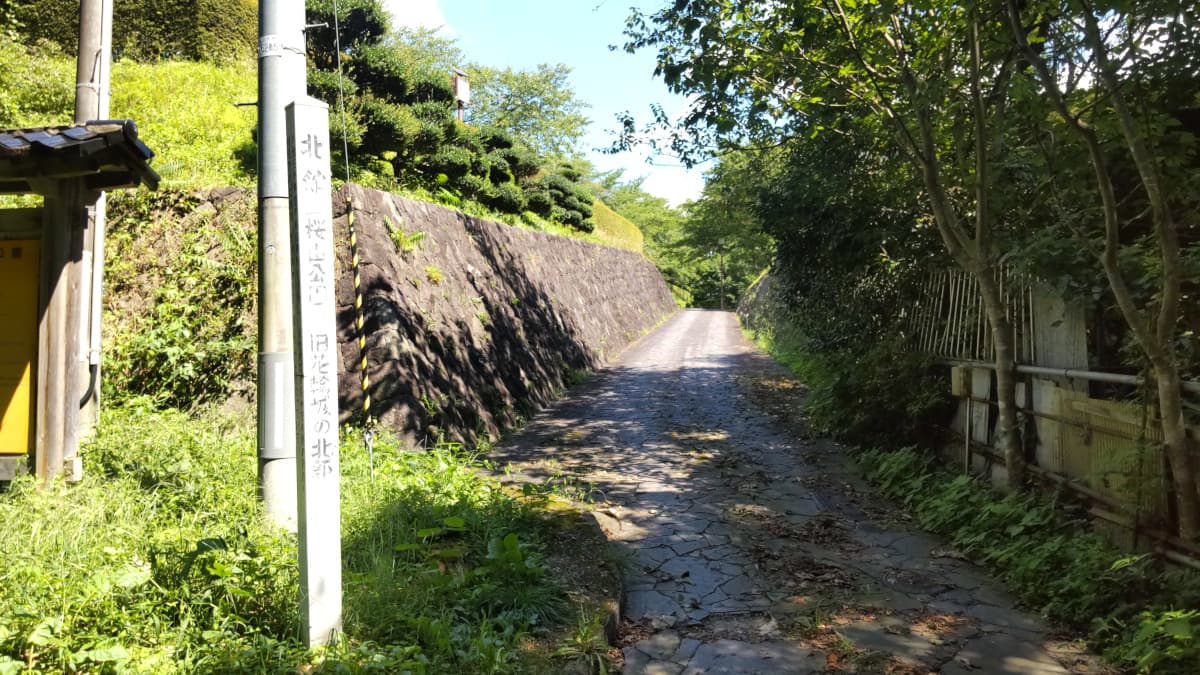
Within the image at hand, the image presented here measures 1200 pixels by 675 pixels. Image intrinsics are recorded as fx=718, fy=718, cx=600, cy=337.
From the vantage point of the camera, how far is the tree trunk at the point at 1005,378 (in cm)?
585

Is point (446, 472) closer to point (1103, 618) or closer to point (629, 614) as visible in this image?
point (629, 614)

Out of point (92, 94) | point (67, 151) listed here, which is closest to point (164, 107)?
point (92, 94)

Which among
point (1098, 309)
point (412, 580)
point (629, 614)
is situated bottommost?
point (629, 614)

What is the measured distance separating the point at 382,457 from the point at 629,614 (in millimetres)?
3055

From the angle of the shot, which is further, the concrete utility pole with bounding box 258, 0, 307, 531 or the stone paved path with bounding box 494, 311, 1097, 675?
the concrete utility pole with bounding box 258, 0, 307, 531

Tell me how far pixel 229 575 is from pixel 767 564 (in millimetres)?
→ 3544

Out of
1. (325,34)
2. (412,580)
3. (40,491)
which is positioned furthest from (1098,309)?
(325,34)

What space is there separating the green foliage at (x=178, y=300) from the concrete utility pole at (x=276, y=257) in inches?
153

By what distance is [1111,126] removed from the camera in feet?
14.9

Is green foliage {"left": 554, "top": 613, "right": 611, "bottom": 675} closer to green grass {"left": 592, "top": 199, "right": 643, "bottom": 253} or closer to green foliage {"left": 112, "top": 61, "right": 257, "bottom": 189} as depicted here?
green foliage {"left": 112, "top": 61, "right": 257, "bottom": 189}

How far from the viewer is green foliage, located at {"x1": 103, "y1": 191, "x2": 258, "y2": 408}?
758 cm

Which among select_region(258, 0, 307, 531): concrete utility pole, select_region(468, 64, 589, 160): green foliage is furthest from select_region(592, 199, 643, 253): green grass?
select_region(258, 0, 307, 531): concrete utility pole

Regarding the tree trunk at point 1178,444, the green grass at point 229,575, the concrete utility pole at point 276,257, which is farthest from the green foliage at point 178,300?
the tree trunk at point 1178,444

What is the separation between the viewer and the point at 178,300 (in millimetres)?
8023
